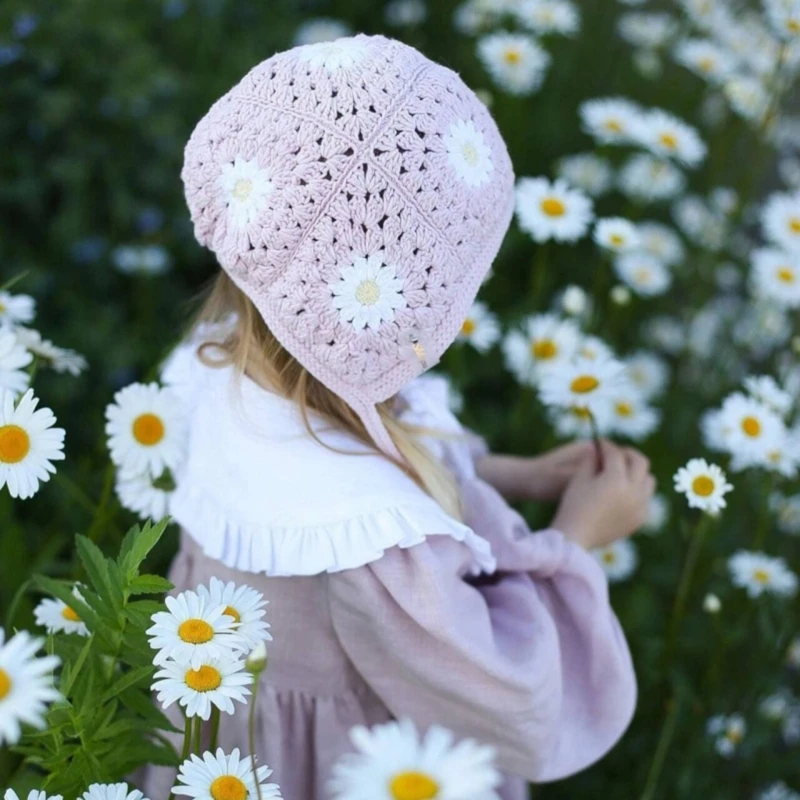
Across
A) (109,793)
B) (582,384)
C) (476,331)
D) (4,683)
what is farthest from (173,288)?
(4,683)

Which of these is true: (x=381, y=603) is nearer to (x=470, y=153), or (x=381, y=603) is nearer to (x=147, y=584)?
(x=147, y=584)

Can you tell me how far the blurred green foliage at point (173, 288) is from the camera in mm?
1584

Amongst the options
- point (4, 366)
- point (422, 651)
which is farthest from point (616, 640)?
point (4, 366)

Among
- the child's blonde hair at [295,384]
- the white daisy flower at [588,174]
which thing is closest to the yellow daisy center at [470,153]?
the child's blonde hair at [295,384]

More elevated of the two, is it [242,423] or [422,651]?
[242,423]

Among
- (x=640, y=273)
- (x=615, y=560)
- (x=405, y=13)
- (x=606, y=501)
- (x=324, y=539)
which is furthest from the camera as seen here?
(x=405, y=13)

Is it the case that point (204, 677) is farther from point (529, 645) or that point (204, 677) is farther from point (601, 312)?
point (601, 312)

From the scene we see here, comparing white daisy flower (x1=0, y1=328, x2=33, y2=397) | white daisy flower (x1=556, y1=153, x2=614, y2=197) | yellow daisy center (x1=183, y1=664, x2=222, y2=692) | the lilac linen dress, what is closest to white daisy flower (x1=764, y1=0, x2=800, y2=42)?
white daisy flower (x1=556, y1=153, x2=614, y2=197)

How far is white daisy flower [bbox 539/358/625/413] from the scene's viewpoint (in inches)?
56.8

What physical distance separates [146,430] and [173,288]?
103 cm

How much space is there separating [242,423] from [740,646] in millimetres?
1080

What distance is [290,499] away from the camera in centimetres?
104

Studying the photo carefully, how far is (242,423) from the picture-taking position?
1.09 meters

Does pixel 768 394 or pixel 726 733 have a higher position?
pixel 768 394
